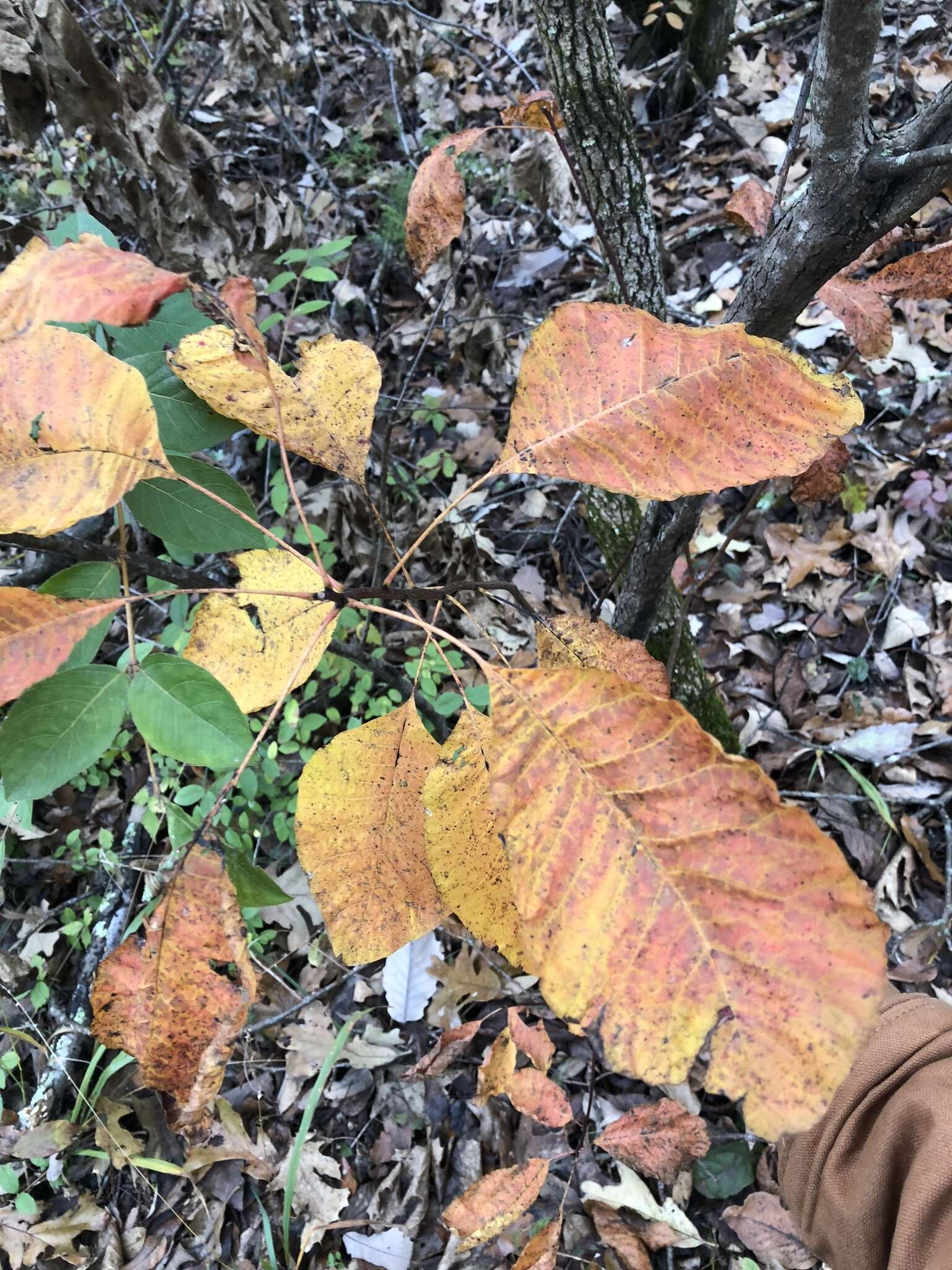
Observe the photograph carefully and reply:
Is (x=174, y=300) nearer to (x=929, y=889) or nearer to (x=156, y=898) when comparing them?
(x=156, y=898)

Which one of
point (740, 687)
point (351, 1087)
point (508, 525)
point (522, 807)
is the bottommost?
point (351, 1087)

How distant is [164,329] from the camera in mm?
859

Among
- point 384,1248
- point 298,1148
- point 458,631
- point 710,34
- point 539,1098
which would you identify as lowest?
point 384,1248

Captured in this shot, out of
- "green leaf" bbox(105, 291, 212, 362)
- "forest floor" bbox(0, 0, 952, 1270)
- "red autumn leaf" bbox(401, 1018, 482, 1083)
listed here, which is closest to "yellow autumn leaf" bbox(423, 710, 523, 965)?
"green leaf" bbox(105, 291, 212, 362)

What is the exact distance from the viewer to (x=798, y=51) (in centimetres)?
324

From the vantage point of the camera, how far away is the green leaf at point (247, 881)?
79 cm

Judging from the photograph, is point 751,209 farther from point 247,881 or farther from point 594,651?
point 247,881

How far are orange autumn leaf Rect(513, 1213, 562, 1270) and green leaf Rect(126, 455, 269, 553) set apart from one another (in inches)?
49.2

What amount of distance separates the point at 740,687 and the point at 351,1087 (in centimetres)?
153

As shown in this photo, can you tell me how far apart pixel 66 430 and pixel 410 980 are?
5.50 feet

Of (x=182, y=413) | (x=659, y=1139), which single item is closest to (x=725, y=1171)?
(x=659, y=1139)

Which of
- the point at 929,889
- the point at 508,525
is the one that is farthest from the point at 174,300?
the point at 929,889

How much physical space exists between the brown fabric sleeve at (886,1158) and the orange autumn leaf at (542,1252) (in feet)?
1.37

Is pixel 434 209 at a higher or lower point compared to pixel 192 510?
higher
